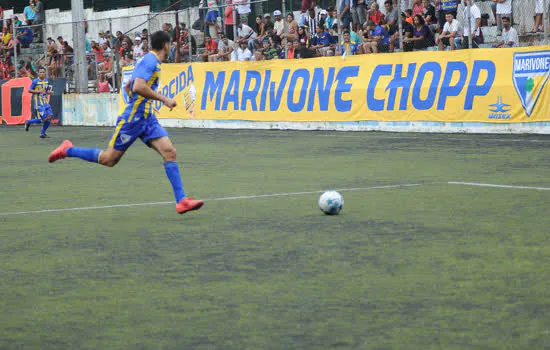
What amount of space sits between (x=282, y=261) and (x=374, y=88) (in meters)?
16.7

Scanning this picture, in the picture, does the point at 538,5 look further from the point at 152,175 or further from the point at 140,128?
the point at 140,128

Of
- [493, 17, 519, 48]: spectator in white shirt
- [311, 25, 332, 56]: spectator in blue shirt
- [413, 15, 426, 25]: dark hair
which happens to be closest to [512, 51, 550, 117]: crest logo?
[493, 17, 519, 48]: spectator in white shirt

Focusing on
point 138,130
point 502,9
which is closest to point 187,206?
→ point 138,130

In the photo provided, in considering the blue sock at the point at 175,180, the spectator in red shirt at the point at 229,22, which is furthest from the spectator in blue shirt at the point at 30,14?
the blue sock at the point at 175,180

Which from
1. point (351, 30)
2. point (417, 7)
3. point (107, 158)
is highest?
point (417, 7)

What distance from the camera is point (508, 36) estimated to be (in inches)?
860

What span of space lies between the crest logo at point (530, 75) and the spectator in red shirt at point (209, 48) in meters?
10.6

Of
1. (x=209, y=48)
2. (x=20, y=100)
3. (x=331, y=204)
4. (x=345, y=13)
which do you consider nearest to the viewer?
(x=331, y=204)

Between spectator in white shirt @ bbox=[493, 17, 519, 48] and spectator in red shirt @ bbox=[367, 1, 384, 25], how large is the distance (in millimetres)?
3687

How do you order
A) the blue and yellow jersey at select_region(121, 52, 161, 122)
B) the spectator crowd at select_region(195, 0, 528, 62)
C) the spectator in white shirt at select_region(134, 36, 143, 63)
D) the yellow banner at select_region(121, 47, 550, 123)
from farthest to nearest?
1. the spectator in white shirt at select_region(134, 36, 143, 63)
2. the spectator crowd at select_region(195, 0, 528, 62)
3. the yellow banner at select_region(121, 47, 550, 123)
4. the blue and yellow jersey at select_region(121, 52, 161, 122)

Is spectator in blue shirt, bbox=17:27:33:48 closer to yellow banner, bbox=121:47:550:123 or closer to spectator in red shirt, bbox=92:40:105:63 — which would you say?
spectator in red shirt, bbox=92:40:105:63

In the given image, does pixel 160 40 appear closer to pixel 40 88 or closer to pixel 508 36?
pixel 508 36

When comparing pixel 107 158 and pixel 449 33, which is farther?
pixel 449 33

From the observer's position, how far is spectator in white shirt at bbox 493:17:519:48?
2172cm
